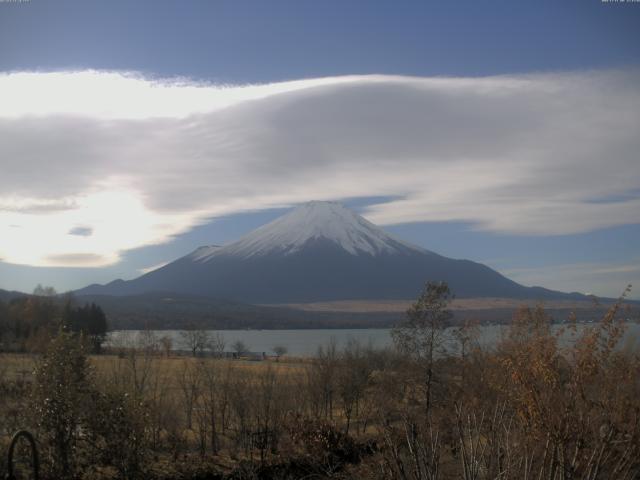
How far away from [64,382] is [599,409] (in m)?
10.5

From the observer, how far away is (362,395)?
3066 centimetres

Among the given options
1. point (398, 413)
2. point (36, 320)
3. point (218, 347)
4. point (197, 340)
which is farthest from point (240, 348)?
point (398, 413)

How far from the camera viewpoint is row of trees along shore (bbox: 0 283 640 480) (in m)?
7.89

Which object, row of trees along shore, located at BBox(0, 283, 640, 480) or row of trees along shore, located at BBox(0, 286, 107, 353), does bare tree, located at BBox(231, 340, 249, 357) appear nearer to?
row of trees along shore, located at BBox(0, 286, 107, 353)

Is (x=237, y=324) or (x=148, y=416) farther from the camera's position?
(x=237, y=324)

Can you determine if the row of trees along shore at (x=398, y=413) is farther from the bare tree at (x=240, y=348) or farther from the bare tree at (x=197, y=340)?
the bare tree at (x=240, y=348)

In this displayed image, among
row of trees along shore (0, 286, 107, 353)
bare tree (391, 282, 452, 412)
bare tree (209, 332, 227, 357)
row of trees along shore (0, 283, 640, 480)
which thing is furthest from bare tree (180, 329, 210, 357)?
bare tree (391, 282, 452, 412)

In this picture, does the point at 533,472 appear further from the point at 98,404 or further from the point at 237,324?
the point at 237,324

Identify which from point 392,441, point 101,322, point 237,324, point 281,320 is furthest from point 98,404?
point 281,320

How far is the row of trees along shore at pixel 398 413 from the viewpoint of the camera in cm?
789

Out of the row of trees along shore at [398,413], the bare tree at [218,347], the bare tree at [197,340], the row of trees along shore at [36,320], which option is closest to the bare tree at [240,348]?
the bare tree at [197,340]

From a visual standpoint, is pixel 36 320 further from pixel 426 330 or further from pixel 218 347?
pixel 426 330

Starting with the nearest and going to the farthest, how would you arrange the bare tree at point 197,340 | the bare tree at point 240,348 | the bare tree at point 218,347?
the bare tree at point 218,347 → the bare tree at point 197,340 → the bare tree at point 240,348

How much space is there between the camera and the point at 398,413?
15000 mm
